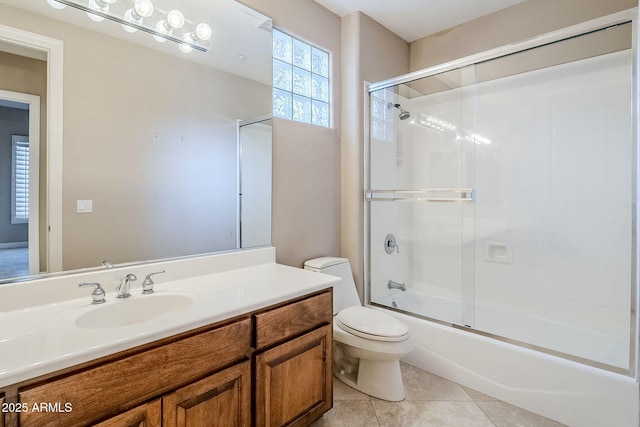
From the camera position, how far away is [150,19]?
154cm

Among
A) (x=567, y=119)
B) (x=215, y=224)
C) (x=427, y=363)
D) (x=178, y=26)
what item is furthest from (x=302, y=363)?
(x=567, y=119)

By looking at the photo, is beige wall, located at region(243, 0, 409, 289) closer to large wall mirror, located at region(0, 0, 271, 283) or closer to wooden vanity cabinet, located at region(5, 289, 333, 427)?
large wall mirror, located at region(0, 0, 271, 283)

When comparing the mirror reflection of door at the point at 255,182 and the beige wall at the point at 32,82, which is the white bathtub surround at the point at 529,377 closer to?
the mirror reflection of door at the point at 255,182

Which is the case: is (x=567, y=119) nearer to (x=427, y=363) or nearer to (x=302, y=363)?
(x=427, y=363)

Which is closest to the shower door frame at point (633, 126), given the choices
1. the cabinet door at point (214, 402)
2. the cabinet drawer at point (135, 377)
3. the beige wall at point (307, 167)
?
the beige wall at point (307, 167)

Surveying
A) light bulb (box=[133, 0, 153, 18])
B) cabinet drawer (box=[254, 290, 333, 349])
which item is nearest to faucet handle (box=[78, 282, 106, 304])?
cabinet drawer (box=[254, 290, 333, 349])

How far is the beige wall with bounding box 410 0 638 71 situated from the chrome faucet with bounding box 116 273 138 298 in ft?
9.33

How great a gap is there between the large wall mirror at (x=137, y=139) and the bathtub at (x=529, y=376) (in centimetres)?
136

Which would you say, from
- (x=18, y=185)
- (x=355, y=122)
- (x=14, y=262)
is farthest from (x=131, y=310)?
(x=355, y=122)

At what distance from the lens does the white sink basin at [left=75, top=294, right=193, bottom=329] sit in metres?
1.18

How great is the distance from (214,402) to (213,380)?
0.08 metres

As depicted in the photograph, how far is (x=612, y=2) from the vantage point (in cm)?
204

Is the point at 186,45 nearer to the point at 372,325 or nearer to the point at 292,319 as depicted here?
the point at 292,319

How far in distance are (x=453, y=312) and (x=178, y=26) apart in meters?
2.54
